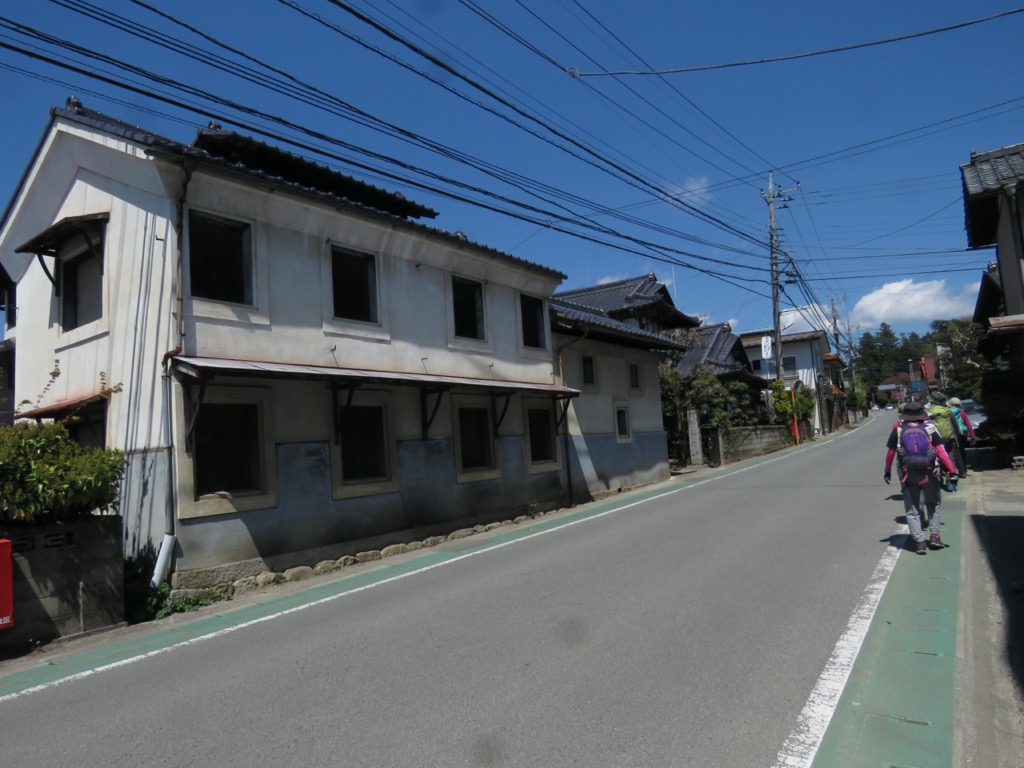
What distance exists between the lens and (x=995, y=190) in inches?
516

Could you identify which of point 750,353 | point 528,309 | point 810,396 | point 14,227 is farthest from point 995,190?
point 750,353

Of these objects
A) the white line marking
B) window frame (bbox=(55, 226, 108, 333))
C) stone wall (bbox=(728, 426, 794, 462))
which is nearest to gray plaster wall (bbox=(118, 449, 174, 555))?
window frame (bbox=(55, 226, 108, 333))

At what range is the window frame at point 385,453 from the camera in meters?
11.0

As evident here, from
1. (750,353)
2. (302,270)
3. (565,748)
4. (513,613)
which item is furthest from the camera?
(750,353)

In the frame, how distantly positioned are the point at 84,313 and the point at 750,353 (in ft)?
169

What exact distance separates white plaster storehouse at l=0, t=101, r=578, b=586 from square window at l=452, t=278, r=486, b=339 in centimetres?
6

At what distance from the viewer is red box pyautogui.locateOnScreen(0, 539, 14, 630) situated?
6.59 metres

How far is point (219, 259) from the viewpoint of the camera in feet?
33.4

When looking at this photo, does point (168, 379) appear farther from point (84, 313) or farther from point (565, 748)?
point (565, 748)

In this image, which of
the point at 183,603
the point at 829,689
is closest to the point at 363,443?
the point at 183,603

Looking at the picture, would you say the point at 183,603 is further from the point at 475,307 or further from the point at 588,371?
the point at 588,371

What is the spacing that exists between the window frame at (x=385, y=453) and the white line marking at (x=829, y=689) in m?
7.52

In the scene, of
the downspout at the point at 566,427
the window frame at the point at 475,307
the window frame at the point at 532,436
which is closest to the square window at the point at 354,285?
the window frame at the point at 475,307

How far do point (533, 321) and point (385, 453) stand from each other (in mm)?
5954
